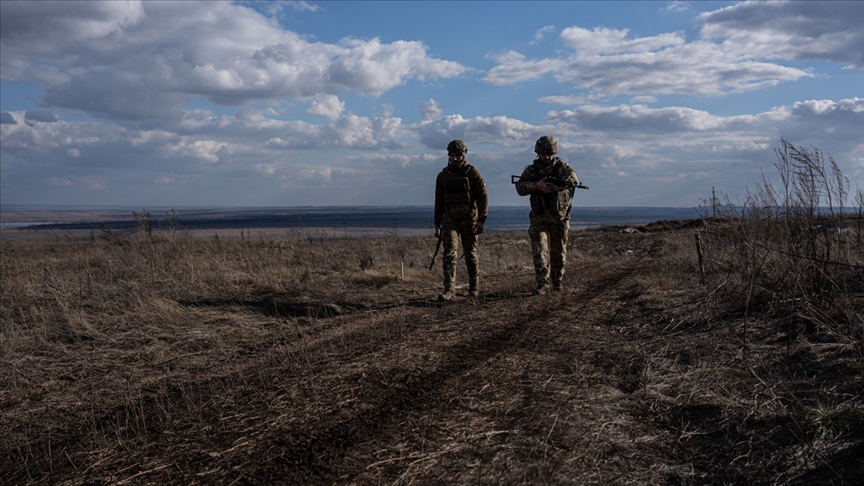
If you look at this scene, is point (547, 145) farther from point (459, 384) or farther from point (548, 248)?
point (459, 384)

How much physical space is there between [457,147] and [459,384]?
4.95m

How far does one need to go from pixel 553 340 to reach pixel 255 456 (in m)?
3.23

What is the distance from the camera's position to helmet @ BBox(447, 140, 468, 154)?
9109mm

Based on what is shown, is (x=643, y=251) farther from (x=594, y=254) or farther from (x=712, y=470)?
(x=712, y=470)

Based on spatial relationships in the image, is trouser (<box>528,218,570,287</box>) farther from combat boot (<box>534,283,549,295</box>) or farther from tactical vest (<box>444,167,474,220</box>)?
tactical vest (<box>444,167,474,220</box>)

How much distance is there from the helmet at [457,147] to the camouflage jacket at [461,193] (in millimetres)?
234

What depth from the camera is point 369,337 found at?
6.50 meters

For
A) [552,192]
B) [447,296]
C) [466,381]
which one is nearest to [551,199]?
[552,192]

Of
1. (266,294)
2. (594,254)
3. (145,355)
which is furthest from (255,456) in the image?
(594,254)

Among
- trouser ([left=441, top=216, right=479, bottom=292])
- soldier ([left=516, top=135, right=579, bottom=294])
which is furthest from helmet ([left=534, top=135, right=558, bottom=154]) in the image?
trouser ([left=441, top=216, right=479, bottom=292])

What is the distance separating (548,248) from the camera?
9391 millimetres

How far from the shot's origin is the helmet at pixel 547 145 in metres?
9.26

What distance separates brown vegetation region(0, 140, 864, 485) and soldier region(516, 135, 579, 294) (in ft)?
1.85

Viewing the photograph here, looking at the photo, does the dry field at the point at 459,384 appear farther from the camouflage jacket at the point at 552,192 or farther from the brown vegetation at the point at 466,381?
the camouflage jacket at the point at 552,192
